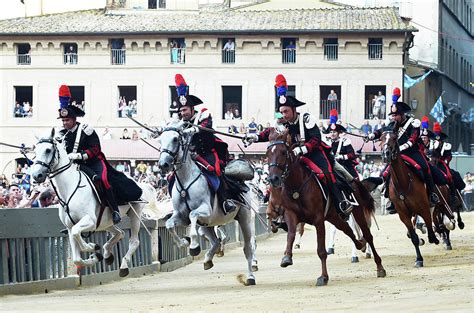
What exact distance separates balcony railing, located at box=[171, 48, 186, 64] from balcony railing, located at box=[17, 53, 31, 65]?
7.87m

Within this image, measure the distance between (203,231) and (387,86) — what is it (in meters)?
46.8

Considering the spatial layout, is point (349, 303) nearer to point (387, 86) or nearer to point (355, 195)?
point (355, 195)

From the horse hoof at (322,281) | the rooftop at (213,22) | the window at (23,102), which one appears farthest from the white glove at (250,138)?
the window at (23,102)

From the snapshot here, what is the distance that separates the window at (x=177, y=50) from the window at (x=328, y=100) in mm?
7491

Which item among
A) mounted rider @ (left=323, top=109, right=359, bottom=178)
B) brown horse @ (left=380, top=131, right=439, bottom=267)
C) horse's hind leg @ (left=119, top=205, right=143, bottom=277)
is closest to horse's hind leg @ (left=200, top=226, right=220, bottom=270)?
horse's hind leg @ (left=119, top=205, right=143, bottom=277)

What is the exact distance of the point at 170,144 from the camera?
64.8ft

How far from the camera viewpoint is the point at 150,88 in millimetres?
68125

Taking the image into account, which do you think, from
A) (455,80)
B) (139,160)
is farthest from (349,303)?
(455,80)

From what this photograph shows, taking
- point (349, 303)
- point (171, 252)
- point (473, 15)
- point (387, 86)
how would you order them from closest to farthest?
1. point (349, 303)
2. point (171, 252)
3. point (387, 86)
4. point (473, 15)

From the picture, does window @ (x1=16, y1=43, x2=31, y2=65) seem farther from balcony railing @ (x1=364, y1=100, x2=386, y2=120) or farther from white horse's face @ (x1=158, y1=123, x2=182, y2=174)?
white horse's face @ (x1=158, y1=123, x2=182, y2=174)

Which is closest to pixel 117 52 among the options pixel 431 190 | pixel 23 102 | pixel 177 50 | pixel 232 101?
pixel 177 50

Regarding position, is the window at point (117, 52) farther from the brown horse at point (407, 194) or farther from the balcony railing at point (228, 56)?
the brown horse at point (407, 194)

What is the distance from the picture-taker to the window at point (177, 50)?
68.2 meters

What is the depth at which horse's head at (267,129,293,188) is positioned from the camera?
19.4m
